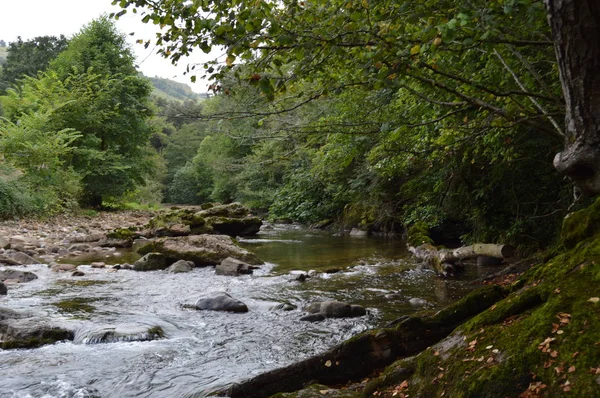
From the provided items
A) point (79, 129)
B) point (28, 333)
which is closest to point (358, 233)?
point (28, 333)

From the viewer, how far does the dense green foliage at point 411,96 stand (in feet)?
12.2

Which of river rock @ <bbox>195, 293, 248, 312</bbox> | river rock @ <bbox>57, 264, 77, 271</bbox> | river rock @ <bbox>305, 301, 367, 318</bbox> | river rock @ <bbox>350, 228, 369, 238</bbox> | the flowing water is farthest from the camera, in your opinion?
river rock @ <bbox>350, 228, 369, 238</bbox>

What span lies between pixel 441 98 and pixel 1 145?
20192mm

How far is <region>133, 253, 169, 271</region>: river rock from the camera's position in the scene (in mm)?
11359

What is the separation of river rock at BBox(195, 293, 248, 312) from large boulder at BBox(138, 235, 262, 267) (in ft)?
13.8

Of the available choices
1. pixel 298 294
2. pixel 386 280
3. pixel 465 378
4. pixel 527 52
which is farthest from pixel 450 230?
pixel 465 378

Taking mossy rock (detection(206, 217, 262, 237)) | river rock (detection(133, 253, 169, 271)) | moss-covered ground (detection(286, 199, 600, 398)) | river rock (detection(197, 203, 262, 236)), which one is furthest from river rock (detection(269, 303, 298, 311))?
mossy rock (detection(206, 217, 262, 237))

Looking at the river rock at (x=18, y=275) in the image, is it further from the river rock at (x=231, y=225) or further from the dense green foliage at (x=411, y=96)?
the river rock at (x=231, y=225)

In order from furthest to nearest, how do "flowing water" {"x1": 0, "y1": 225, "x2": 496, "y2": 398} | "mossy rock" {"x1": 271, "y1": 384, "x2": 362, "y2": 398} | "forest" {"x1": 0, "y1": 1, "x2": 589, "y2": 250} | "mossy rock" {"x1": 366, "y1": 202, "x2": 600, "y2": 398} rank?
"flowing water" {"x1": 0, "y1": 225, "x2": 496, "y2": 398}, "forest" {"x1": 0, "y1": 1, "x2": 589, "y2": 250}, "mossy rock" {"x1": 271, "y1": 384, "x2": 362, "y2": 398}, "mossy rock" {"x1": 366, "y1": 202, "x2": 600, "y2": 398}

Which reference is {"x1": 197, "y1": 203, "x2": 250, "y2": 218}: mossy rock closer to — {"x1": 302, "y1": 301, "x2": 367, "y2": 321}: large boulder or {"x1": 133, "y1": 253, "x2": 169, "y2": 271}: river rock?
{"x1": 133, "y1": 253, "x2": 169, "y2": 271}: river rock

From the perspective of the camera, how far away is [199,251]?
12.2m

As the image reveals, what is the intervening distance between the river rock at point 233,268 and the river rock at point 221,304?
3058 mm

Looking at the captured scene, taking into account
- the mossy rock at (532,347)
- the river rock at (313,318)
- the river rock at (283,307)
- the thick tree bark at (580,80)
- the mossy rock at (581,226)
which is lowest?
the river rock at (283,307)

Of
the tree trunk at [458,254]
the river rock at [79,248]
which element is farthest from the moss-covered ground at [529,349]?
the river rock at [79,248]
